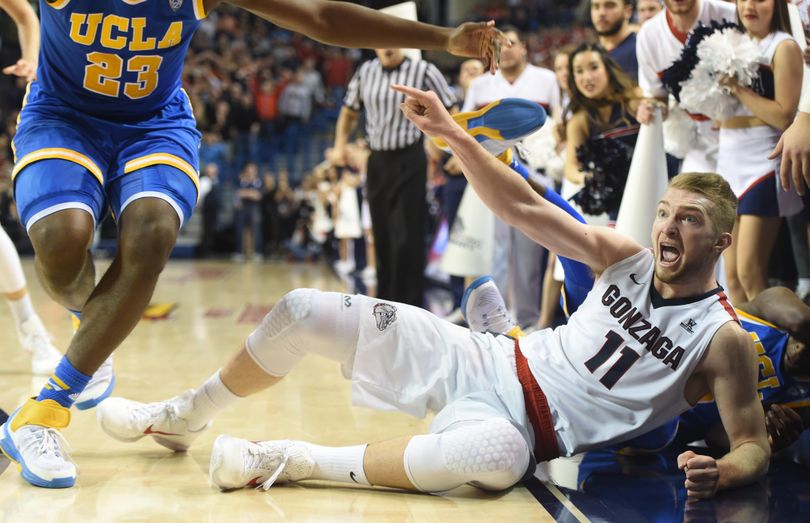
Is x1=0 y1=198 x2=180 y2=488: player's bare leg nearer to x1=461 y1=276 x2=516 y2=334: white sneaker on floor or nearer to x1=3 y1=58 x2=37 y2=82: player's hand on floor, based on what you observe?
x1=461 y1=276 x2=516 y2=334: white sneaker on floor

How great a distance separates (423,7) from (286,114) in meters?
6.05

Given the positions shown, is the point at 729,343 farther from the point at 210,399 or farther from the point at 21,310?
the point at 21,310

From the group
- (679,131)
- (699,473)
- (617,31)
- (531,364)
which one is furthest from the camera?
(617,31)

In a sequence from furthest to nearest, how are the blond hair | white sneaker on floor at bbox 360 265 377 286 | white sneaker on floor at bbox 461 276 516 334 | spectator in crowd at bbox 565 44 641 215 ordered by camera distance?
white sneaker on floor at bbox 360 265 377 286 → spectator in crowd at bbox 565 44 641 215 → white sneaker on floor at bbox 461 276 516 334 → the blond hair

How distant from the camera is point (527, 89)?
6.44m

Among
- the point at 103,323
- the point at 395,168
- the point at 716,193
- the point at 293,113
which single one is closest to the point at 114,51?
the point at 103,323

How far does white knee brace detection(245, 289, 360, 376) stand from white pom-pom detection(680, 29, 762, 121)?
219 centimetres

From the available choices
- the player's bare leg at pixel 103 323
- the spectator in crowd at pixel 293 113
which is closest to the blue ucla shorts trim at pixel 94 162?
the player's bare leg at pixel 103 323

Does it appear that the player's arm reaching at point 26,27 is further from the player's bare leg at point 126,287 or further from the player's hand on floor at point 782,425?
the player's hand on floor at point 782,425

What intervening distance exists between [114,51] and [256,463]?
4.27 feet

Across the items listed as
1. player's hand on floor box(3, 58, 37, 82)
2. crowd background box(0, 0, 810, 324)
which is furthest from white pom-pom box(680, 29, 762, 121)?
crowd background box(0, 0, 810, 324)

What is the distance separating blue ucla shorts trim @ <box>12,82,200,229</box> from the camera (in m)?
2.75

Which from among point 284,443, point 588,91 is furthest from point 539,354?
point 588,91

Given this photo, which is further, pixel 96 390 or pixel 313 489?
pixel 96 390
